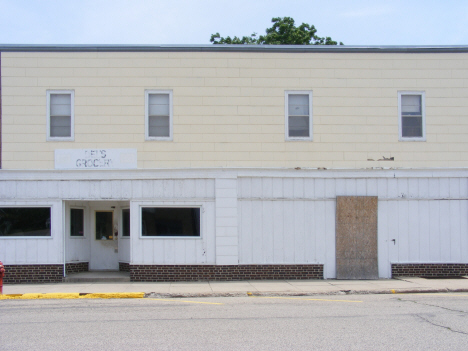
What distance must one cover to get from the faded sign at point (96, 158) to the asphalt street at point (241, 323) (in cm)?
415

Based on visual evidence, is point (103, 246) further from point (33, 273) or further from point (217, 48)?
point (217, 48)

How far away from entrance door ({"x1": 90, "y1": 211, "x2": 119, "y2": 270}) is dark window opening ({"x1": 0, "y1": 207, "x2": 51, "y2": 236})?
1.88 metres

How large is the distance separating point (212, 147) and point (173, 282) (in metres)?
3.96

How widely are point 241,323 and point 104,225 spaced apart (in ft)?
28.5

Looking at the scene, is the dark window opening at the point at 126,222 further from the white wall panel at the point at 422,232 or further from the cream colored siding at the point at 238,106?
the white wall panel at the point at 422,232

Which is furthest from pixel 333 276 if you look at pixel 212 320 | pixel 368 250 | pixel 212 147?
pixel 212 320

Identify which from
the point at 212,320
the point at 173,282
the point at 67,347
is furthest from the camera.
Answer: the point at 173,282

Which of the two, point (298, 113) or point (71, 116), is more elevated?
point (298, 113)

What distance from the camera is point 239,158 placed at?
14.8m

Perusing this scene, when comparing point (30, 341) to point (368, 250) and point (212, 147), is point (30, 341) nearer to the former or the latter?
point (212, 147)

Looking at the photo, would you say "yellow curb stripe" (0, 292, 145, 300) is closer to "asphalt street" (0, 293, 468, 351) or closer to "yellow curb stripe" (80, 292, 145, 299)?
"yellow curb stripe" (80, 292, 145, 299)

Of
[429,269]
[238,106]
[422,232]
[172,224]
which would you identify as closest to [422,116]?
[422,232]

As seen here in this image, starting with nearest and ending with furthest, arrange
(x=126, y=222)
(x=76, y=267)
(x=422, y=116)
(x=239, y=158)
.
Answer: (x=239, y=158) < (x=422, y=116) < (x=76, y=267) < (x=126, y=222)

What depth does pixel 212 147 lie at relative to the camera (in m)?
14.8
